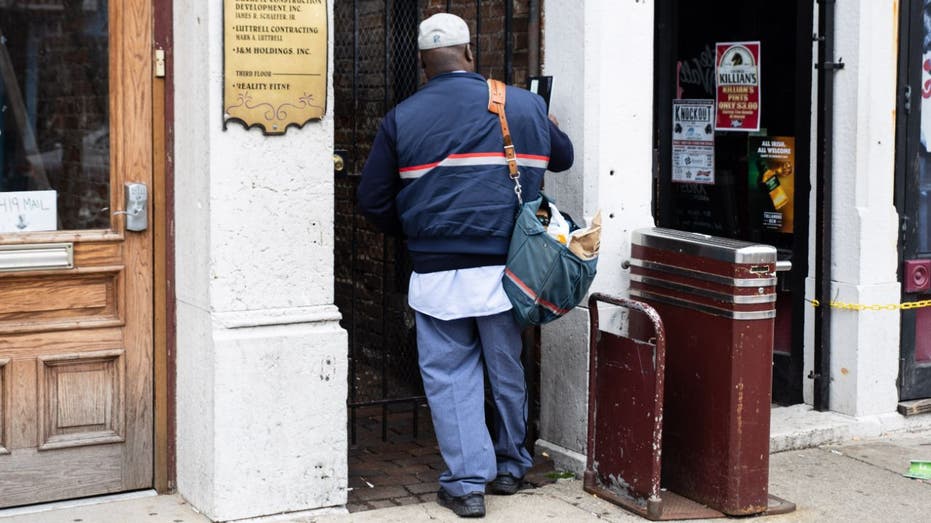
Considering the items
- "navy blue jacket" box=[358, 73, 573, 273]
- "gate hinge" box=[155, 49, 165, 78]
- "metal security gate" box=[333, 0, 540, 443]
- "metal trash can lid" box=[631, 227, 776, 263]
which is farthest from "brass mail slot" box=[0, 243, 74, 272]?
"metal trash can lid" box=[631, 227, 776, 263]

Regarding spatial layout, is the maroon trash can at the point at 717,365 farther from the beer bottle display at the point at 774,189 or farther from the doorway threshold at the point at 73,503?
the doorway threshold at the point at 73,503

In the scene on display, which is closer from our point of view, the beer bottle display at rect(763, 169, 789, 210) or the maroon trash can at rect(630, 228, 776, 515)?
the maroon trash can at rect(630, 228, 776, 515)

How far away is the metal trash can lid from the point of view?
521 cm

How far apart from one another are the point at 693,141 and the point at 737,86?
1.26ft

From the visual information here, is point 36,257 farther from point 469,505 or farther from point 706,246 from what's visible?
point 706,246

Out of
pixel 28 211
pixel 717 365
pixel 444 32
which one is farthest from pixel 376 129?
pixel 717 365

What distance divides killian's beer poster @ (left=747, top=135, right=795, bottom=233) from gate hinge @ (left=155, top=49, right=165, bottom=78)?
3.34m

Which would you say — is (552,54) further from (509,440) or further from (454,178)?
(509,440)

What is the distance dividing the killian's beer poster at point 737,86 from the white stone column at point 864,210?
1.62ft

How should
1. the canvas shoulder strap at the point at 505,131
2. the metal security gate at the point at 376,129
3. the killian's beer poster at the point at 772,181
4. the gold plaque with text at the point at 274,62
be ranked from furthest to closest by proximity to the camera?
the killian's beer poster at the point at 772,181, the metal security gate at the point at 376,129, the canvas shoulder strap at the point at 505,131, the gold plaque with text at the point at 274,62

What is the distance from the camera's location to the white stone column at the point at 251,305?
509 centimetres

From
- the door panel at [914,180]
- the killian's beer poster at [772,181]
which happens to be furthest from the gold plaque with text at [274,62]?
the door panel at [914,180]

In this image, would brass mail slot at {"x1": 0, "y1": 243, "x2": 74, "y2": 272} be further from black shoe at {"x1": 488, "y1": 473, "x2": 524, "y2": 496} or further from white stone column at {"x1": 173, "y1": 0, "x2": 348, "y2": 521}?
black shoe at {"x1": 488, "y1": 473, "x2": 524, "y2": 496}

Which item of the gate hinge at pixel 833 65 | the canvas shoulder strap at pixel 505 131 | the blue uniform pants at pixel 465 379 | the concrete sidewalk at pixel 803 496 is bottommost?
the concrete sidewalk at pixel 803 496
